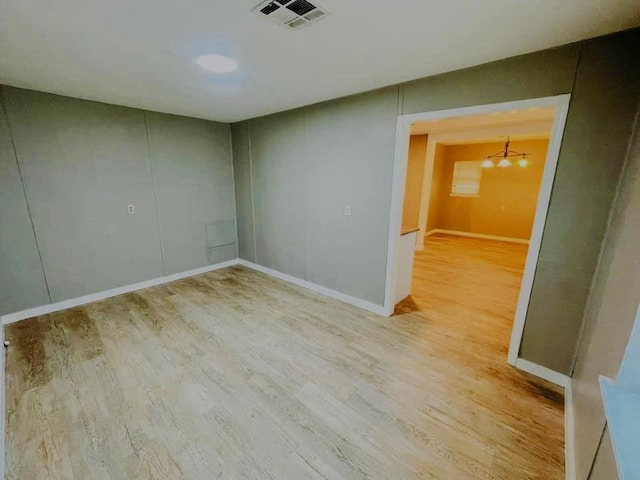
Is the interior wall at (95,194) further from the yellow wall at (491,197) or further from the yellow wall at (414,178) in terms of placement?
the yellow wall at (491,197)

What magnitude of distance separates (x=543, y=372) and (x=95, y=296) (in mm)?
4862

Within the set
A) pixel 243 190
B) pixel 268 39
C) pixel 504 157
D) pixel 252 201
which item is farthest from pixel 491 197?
pixel 268 39

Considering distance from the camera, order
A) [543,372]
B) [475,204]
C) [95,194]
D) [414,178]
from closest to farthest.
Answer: [543,372], [95,194], [414,178], [475,204]

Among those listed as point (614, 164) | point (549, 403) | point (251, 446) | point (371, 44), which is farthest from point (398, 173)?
point (251, 446)

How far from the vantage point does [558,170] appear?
1.85m

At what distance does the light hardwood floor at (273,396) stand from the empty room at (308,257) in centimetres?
2

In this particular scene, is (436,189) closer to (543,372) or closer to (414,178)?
(414,178)

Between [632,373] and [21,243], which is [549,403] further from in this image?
[21,243]

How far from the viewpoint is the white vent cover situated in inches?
52.3

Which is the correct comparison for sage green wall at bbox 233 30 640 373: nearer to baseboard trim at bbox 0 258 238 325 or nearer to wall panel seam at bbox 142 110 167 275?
wall panel seam at bbox 142 110 167 275

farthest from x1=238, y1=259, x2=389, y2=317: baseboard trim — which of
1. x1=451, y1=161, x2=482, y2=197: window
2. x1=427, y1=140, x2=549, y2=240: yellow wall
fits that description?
x1=451, y1=161, x2=482, y2=197: window

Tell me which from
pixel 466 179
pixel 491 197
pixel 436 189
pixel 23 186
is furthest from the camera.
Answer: pixel 436 189

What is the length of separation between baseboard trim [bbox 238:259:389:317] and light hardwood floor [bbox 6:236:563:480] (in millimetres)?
133

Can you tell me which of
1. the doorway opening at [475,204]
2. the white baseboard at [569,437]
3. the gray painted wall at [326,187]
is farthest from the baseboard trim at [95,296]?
the white baseboard at [569,437]
